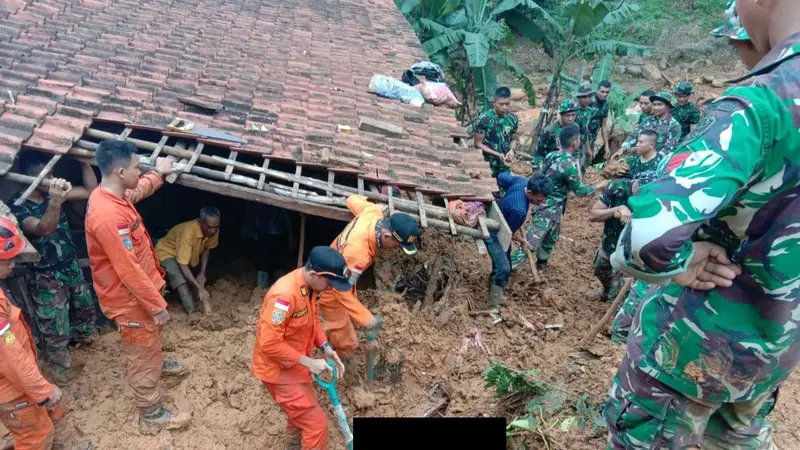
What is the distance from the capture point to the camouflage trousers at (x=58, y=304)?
4.49m

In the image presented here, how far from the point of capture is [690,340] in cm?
192

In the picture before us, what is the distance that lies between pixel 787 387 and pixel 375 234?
13.2ft

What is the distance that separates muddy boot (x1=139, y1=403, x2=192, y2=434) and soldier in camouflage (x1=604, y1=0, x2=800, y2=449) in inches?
146

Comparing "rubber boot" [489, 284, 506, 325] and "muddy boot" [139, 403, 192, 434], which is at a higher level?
"rubber boot" [489, 284, 506, 325]

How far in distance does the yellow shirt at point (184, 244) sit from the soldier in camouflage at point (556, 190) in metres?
3.95

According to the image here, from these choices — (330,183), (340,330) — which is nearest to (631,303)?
(340,330)

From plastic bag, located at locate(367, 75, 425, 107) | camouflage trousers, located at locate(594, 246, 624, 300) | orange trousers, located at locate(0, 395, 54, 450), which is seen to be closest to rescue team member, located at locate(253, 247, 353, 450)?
orange trousers, located at locate(0, 395, 54, 450)

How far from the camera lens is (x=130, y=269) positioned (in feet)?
12.6

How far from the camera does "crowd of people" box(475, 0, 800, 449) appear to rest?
4.74 ft

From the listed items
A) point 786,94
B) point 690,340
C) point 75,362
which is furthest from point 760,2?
point 75,362

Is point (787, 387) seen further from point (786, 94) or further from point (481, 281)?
point (786, 94)

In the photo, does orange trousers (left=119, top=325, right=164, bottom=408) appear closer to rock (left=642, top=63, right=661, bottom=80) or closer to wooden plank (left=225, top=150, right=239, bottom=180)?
wooden plank (left=225, top=150, right=239, bottom=180)

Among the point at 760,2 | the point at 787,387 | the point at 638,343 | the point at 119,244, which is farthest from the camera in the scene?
the point at 787,387

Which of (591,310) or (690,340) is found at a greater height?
(690,340)
